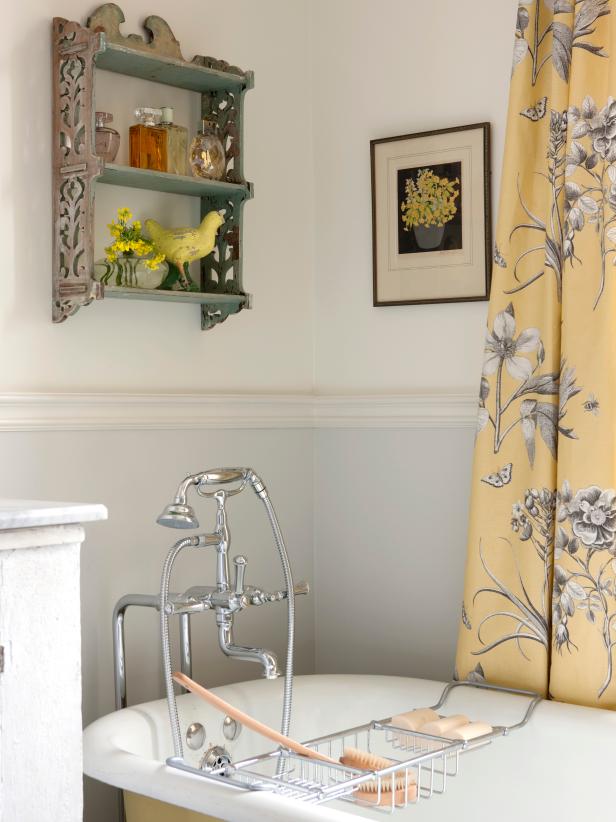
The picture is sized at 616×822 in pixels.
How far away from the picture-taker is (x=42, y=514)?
1.57 meters

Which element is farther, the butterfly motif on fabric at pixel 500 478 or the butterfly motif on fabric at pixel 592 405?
the butterfly motif on fabric at pixel 500 478

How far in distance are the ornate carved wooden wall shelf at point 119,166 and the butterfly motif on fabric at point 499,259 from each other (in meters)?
0.59

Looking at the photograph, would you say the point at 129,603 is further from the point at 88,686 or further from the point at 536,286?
the point at 536,286

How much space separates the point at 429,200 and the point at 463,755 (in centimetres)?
134

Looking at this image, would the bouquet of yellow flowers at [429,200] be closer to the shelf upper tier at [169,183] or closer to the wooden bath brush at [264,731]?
the shelf upper tier at [169,183]

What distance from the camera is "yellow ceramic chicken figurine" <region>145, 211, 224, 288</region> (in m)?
2.50

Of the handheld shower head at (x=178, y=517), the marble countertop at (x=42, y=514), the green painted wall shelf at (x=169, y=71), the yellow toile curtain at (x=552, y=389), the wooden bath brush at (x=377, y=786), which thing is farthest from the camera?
the green painted wall shelf at (x=169, y=71)

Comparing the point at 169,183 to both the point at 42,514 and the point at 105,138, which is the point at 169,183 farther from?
the point at 42,514

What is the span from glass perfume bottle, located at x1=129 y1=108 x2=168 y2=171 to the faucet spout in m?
1.03

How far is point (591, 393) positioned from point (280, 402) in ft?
3.03

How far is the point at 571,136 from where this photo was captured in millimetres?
2373

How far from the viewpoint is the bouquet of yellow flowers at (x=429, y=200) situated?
9.12ft

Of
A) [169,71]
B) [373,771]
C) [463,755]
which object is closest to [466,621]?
[463,755]

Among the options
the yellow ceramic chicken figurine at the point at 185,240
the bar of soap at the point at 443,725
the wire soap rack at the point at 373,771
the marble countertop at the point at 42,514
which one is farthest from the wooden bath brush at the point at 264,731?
the yellow ceramic chicken figurine at the point at 185,240
